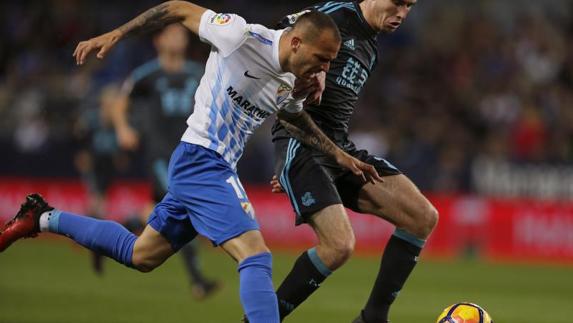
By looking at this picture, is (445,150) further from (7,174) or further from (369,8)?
(369,8)

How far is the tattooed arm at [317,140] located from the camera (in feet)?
21.7

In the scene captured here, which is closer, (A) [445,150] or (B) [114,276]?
(B) [114,276]

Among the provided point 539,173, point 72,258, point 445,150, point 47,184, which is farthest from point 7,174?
point 539,173

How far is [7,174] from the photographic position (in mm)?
17656

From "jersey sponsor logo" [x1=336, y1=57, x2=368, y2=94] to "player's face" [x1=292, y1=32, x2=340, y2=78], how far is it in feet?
4.12

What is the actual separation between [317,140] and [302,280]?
0.93m

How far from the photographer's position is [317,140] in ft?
22.4

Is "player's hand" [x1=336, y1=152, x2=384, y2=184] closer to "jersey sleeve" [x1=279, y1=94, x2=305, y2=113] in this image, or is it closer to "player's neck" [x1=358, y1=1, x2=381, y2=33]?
"jersey sleeve" [x1=279, y1=94, x2=305, y2=113]

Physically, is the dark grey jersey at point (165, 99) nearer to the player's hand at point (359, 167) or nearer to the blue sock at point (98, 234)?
the blue sock at point (98, 234)

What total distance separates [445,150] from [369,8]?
9589mm

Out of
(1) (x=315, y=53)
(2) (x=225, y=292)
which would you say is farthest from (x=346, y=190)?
(2) (x=225, y=292)

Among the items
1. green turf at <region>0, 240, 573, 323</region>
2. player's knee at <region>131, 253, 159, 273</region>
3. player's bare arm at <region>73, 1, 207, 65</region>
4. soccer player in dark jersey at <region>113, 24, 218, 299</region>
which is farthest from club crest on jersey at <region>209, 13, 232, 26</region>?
soccer player in dark jersey at <region>113, 24, 218, 299</region>

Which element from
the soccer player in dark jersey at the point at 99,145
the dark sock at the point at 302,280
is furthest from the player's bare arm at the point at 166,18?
the soccer player in dark jersey at the point at 99,145

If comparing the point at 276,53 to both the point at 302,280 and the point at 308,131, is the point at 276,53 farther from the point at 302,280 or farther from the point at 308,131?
the point at 302,280
